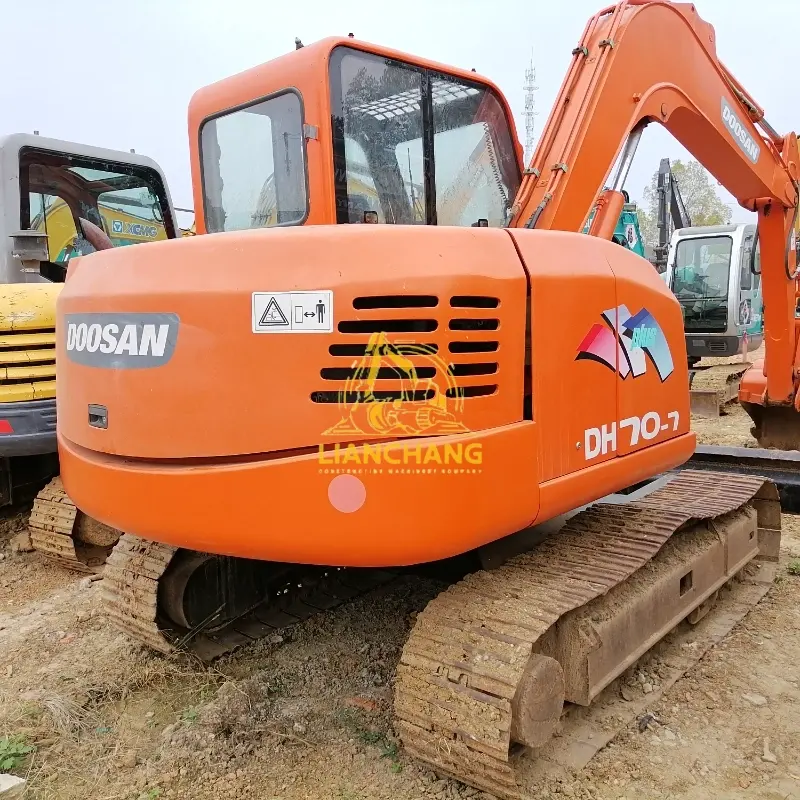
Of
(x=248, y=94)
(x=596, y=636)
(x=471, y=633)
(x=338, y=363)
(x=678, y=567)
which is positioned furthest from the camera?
(x=678, y=567)

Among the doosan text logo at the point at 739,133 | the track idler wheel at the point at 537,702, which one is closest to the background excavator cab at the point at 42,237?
the track idler wheel at the point at 537,702

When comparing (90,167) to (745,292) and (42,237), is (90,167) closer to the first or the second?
(42,237)

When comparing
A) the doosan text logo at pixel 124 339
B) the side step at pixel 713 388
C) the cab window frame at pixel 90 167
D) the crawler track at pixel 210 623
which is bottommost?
the crawler track at pixel 210 623

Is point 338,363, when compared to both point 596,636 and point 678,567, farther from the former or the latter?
point 678,567

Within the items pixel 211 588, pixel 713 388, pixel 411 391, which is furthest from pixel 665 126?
pixel 713 388

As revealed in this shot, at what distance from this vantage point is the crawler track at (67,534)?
14.9ft

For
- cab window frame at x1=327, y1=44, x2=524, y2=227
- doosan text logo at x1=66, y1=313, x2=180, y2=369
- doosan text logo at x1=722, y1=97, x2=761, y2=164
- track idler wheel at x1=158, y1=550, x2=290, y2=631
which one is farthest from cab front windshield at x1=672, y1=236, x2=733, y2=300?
doosan text logo at x1=66, y1=313, x2=180, y2=369

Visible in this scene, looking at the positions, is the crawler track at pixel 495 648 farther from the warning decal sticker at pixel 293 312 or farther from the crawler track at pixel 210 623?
the crawler track at pixel 210 623

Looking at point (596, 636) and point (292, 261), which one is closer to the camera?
point (292, 261)

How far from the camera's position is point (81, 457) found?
8.38 feet

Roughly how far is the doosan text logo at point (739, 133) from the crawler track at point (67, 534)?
170 inches

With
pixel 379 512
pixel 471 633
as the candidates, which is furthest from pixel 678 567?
pixel 379 512

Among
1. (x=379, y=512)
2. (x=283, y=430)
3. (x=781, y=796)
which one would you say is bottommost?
(x=781, y=796)

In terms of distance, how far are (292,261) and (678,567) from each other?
215 cm
